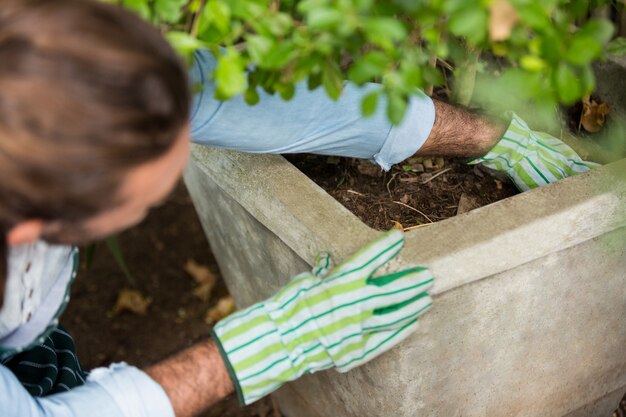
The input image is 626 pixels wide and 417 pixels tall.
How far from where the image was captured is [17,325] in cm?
121

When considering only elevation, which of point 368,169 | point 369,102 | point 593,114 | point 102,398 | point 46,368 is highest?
point 369,102

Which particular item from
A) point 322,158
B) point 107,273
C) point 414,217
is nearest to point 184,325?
point 107,273

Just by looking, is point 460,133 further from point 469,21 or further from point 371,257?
point 469,21

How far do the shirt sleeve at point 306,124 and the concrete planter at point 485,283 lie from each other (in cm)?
6

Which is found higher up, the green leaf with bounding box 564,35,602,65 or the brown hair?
the green leaf with bounding box 564,35,602,65

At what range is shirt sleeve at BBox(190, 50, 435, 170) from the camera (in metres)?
1.32

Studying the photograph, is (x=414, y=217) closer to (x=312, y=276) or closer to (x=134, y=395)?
(x=312, y=276)

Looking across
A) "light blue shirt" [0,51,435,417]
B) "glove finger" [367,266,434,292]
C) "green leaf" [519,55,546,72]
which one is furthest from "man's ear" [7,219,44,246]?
"green leaf" [519,55,546,72]

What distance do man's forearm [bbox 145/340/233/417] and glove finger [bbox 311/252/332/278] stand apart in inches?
7.6

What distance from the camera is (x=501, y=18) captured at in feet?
2.94

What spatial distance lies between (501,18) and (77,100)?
0.45m

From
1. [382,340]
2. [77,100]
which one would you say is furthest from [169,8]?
[382,340]

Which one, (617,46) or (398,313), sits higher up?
(617,46)

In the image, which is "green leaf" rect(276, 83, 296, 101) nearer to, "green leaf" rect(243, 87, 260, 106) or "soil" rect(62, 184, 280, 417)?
"green leaf" rect(243, 87, 260, 106)
